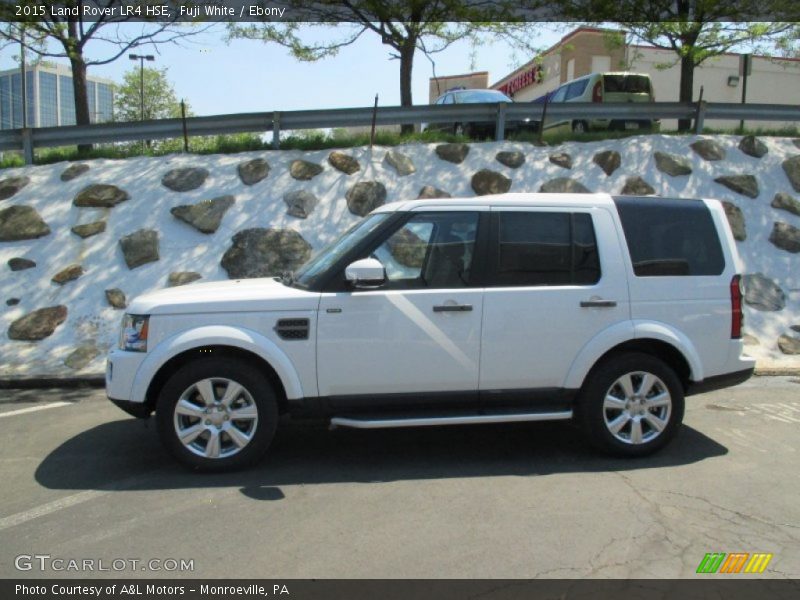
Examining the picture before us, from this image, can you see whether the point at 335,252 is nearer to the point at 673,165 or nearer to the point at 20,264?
the point at 20,264

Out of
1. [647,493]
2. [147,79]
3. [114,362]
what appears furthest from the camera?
[147,79]

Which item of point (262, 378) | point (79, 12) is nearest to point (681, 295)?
point (262, 378)

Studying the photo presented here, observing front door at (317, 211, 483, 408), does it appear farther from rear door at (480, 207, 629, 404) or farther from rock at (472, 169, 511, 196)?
rock at (472, 169, 511, 196)

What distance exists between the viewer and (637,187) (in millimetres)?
10938

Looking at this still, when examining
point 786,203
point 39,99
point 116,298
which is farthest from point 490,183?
point 39,99

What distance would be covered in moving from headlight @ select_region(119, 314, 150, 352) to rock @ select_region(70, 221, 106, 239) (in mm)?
5702

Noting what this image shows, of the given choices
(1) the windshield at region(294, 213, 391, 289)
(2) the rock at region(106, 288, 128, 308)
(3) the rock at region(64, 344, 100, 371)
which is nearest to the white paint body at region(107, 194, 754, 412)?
(1) the windshield at region(294, 213, 391, 289)

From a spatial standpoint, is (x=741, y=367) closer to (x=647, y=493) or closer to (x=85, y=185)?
(x=647, y=493)

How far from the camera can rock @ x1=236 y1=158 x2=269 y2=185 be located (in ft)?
36.4

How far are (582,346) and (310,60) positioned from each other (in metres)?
10.5

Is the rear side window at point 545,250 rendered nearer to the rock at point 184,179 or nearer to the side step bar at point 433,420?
the side step bar at point 433,420

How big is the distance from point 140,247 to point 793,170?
9.90 meters

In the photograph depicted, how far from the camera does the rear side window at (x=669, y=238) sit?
5414 mm

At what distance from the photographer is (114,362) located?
16.4ft
